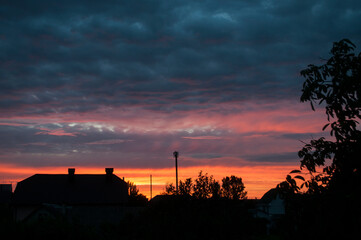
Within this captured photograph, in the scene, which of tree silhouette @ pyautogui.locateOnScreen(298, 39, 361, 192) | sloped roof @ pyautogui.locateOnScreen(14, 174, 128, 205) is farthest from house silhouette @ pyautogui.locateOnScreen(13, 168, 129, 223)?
tree silhouette @ pyautogui.locateOnScreen(298, 39, 361, 192)

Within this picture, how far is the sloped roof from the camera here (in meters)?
59.8

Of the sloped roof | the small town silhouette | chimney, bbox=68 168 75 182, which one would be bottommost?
the small town silhouette

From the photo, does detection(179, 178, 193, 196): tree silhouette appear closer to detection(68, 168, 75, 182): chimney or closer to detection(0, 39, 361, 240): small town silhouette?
detection(0, 39, 361, 240): small town silhouette

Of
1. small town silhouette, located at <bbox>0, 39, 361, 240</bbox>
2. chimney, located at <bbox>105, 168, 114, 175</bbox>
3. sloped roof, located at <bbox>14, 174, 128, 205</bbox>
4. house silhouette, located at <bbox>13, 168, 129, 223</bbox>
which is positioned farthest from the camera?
chimney, located at <bbox>105, 168, 114, 175</bbox>

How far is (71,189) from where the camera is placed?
202ft

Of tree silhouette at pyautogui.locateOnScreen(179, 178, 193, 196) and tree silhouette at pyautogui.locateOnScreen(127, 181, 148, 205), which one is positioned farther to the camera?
tree silhouette at pyautogui.locateOnScreen(127, 181, 148, 205)

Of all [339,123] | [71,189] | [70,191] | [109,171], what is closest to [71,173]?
[71,189]

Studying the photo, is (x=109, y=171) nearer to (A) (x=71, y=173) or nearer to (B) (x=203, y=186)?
(A) (x=71, y=173)

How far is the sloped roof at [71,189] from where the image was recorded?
196ft

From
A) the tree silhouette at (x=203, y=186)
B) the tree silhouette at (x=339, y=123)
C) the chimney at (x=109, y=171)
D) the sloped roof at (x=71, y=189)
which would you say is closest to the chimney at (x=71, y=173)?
the sloped roof at (x=71, y=189)

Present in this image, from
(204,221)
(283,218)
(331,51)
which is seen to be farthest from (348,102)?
(204,221)

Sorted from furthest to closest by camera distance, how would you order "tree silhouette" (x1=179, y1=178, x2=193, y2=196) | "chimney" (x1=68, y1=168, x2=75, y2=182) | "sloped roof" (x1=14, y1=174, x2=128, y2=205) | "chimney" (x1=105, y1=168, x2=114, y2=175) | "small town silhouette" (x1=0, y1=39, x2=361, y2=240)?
"chimney" (x1=105, y1=168, x2=114, y2=175) < "chimney" (x1=68, y1=168, x2=75, y2=182) < "sloped roof" (x1=14, y1=174, x2=128, y2=205) < "tree silhouette" (x1=179, y1=178, x2=193, y2=196) < "small town silhouette" (x1=0, y1=39, x2=361, y2=240)

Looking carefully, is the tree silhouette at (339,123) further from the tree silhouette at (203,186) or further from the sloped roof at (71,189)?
the sloped roof at (71,189)

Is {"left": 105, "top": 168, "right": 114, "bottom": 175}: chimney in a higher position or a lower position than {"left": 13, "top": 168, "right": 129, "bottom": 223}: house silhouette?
higher
